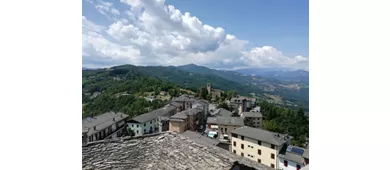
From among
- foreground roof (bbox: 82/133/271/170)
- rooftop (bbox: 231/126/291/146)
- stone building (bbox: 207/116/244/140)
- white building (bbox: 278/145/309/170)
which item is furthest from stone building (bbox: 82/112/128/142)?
foreground roof (bbox: 82/133/271/170)

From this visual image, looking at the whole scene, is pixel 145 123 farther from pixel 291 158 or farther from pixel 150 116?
pixel 291 158

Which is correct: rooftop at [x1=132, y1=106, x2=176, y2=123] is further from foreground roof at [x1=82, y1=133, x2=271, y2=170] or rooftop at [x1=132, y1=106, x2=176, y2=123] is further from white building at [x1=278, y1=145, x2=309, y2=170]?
foreground roof at [x1=82, y1=133, x2=271, y2=170]

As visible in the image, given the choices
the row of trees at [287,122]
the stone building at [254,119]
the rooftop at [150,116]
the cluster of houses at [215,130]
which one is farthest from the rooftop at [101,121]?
the row of trees at [287,122]

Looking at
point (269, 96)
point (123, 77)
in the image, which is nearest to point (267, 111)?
point (269, 96)

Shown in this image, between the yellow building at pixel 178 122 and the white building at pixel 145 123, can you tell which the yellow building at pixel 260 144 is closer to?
the yellow building at pixel 178 122

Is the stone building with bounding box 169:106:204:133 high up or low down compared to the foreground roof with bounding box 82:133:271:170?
down

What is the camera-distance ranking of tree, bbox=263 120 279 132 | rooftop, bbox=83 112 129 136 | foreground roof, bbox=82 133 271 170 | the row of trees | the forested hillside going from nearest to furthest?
foreground roof, bbox=82 133 271 170 < rooftop, bbox=83 112 129 136 < the row of trees < the forested hillside < tree, bbox=263 120 279 132

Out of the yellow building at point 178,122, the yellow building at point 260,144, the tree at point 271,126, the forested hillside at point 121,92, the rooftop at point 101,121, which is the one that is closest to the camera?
the yellow building at point 260,144
